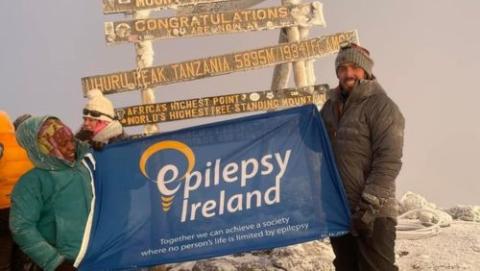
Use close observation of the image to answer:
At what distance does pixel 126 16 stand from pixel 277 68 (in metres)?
2.69

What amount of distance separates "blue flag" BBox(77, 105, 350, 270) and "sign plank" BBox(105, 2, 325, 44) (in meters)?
3.35

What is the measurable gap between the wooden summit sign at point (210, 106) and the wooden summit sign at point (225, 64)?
15.2 inches

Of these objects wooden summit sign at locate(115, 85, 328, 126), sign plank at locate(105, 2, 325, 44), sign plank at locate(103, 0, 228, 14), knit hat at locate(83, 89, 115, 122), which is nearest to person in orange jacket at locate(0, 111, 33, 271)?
knit hat at locate(83, 89, 115, 122)

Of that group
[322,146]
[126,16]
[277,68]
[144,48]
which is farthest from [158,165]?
Answer: [277,68]

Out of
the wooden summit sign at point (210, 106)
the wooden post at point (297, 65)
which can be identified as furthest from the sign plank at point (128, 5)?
the wooden post at point (297, 65)

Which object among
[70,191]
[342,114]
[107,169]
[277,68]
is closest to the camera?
[70,191]

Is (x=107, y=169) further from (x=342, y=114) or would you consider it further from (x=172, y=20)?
(x=172, y=20)

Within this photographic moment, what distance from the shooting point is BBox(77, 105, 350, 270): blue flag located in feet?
13.0

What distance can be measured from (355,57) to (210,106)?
373 centimetres

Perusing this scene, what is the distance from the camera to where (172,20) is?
7168 millimetres

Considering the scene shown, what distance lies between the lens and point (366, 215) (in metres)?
3.42

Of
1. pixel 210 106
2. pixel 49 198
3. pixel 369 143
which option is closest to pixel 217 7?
pixel 210 106

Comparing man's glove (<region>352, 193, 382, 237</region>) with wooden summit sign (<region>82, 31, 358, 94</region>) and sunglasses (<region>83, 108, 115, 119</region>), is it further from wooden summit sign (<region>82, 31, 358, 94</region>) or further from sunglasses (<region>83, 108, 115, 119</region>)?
wooden summit sign (<region>82, 31, 358, 94</region>)

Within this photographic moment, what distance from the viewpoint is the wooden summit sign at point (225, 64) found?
7.10 meters
